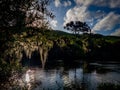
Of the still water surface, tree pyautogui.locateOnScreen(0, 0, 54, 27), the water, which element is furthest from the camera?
the still water surface

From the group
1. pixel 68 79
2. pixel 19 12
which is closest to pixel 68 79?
pixel 68 79

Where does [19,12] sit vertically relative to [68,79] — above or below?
above

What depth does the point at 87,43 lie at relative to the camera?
12912 centimetres

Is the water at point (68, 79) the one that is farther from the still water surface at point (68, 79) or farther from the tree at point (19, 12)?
the tree at point (19, 12)

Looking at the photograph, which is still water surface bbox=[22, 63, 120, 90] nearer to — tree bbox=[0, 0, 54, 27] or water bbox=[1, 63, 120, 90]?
water bbox=[1, 63, 120, 90]

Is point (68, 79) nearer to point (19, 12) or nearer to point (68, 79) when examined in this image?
point (68, 79)

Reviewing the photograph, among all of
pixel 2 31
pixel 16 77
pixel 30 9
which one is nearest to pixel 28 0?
pixel 30 9

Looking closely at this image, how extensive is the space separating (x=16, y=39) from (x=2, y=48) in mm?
1016

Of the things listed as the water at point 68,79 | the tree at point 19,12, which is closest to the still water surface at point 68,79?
the water at point 68,79

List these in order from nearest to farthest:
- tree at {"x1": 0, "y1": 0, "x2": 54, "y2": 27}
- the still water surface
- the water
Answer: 1. tree at {"x1": 0, "y1": 0, "x2": 54, "y2": 27}
2. the water
3. the still water surface

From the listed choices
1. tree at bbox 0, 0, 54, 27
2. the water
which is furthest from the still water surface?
tree at bbox 0, 0, 54, 27

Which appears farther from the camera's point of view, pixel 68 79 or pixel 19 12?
pixel 68 79

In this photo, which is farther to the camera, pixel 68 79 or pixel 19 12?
pixel 68 79

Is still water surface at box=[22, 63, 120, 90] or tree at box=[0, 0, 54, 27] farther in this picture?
still water surface at box=[22, 63, 120, 90]
